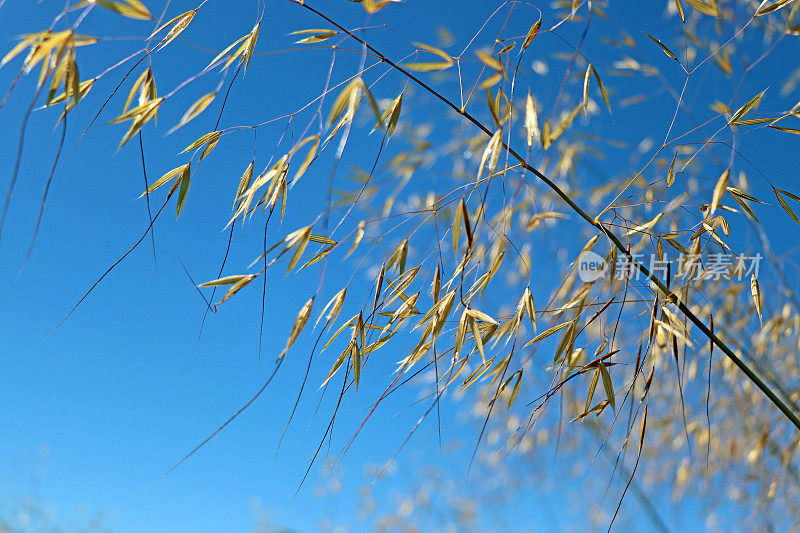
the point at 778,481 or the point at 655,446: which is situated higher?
the point at 655,446

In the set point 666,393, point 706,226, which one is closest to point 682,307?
point 706,226

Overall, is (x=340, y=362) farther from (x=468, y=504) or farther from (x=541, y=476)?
(x=468, y=504)

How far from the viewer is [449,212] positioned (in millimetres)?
1096

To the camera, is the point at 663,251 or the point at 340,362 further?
the point at 663,251

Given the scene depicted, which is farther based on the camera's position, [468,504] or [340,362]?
[468,504]

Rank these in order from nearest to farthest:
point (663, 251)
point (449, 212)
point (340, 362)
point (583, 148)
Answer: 1. point (340, 362)
2. point (663, 251)
3. point (449, 212)
4. point (583, 148)

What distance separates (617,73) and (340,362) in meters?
1.07

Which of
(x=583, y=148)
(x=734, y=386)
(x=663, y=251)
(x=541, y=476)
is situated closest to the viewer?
(x=663, y=251)

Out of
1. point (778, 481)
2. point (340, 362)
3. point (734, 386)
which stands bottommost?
point (340, 362)

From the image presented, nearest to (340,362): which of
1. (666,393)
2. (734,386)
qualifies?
(734,386)

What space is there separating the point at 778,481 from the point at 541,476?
Answer: 0.84 m

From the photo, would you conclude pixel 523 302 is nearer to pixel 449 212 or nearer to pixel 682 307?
pixel 682 307

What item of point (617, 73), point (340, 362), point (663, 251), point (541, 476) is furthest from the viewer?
point (541, 476)

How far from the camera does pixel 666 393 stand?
6.76ft
